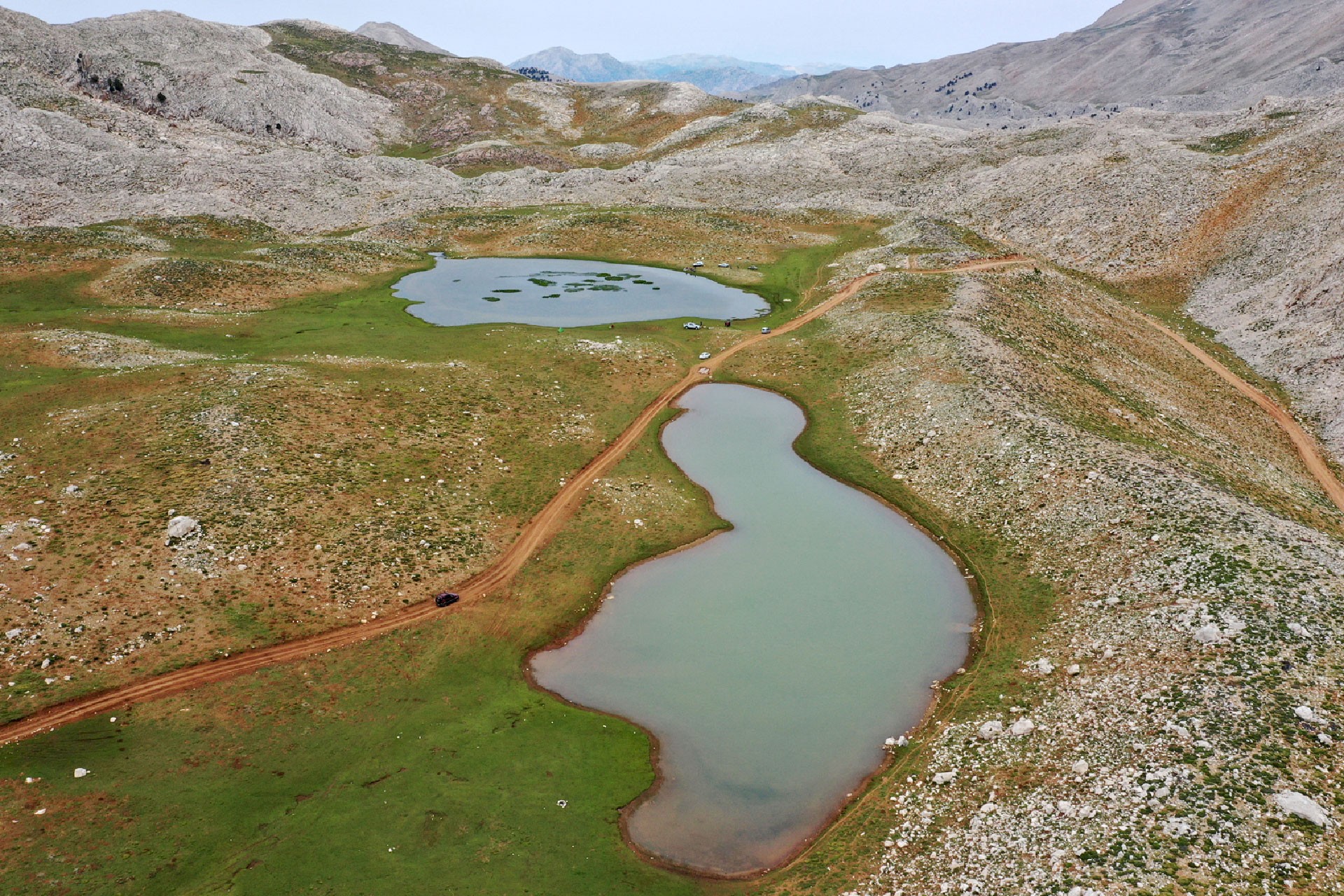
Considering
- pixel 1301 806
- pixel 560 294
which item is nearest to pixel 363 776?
pixel 1301 806

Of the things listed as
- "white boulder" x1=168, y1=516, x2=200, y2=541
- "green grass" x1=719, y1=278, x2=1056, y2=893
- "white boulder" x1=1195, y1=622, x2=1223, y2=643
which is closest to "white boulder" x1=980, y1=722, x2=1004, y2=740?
"green grass" x1=719, y1=278, x2=1056, y2=893

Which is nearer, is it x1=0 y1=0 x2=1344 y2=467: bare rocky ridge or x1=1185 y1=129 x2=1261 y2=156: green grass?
x1=0 y1=0 x2=1344 y2=467: bare rocky ridge

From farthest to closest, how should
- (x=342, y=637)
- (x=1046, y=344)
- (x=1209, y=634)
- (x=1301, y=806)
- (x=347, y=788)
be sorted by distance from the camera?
1. (x=1046, y=344)
2. (x=342, y=637)
3. (x=1209, y=634)
4. (x=347, y=788)
5. (x=1301, y=806)

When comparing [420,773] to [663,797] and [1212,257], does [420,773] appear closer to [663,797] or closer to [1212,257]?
[663,797]

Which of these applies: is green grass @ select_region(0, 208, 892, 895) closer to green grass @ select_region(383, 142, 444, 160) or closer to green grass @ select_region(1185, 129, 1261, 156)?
green grass @ select_region(1185, 129, 1261, 156)

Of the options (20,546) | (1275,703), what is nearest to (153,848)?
(20,546)

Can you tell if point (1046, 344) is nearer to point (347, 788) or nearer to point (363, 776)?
point (363, 776)
